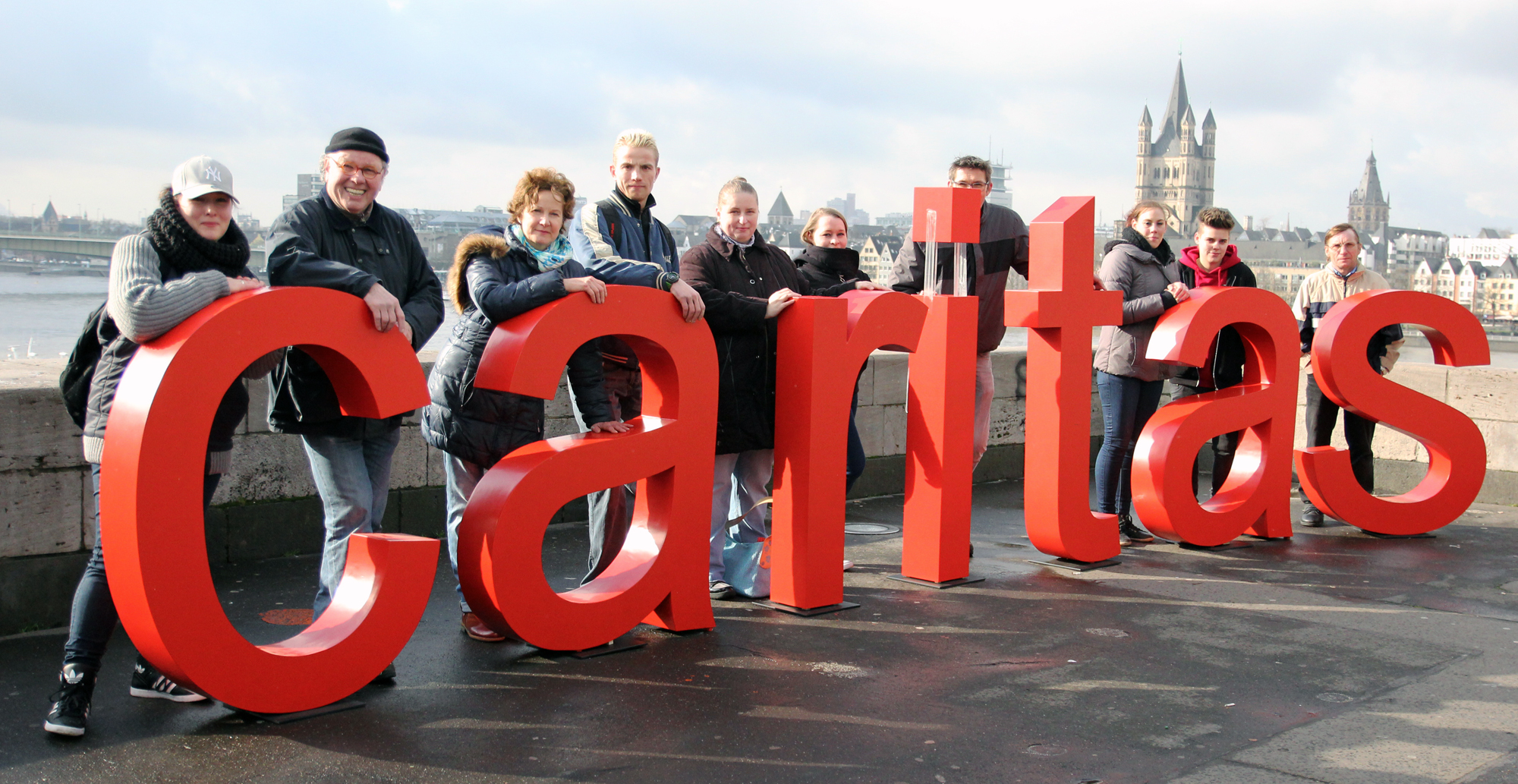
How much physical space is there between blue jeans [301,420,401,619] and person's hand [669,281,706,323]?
3.94 ft

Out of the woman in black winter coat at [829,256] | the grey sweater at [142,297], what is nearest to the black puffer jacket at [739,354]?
the woman in black winter coat at [829,256]

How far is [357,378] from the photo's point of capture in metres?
3.98

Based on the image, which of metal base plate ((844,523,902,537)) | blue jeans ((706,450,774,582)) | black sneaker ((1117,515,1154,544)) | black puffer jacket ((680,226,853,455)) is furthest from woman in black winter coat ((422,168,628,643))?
black sneaker ((1117,515,1154,544))

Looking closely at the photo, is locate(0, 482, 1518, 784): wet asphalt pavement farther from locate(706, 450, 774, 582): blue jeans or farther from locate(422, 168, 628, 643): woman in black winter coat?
locate(422, 168, 628, 643): woman in black winter coat

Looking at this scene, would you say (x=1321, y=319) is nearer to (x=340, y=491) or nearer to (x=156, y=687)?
(x=340, y=491)

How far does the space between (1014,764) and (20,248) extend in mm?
9121

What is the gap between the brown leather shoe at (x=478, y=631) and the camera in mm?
4758

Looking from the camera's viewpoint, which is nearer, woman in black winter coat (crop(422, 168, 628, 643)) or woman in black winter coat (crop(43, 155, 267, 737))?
woman in black winter coat (crop(43, 155, 267, 737))

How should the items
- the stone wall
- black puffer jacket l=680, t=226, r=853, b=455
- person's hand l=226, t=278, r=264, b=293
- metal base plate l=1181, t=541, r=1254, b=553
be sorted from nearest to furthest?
person's hand l=226, t=278, r=264, b=293 → the stone wall → black puffer jacket l=680, t=226, r=853, b=455 → metal base plate l=1181, t=541, r=1254, b=553

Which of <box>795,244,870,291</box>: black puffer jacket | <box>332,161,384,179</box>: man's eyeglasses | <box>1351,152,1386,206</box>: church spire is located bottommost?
<box>795,244,870,291</box>: black puffer jacket

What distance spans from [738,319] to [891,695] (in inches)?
68.8

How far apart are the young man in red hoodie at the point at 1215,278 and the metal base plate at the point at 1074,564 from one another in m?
0.98

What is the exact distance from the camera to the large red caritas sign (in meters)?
3.60

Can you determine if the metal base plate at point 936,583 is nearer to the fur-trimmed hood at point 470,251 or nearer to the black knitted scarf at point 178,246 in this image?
the fur-trimmed hood at point 470,251
